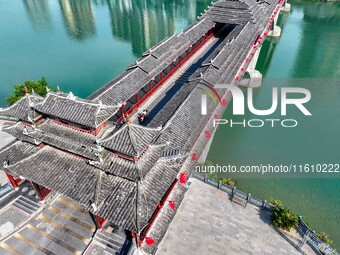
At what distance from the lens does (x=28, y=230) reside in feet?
77.6

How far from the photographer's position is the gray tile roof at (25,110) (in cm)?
2256

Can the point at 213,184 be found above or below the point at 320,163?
above

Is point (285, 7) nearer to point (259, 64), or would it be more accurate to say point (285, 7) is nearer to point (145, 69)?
point (259, 64)

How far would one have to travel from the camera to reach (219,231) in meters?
26.9

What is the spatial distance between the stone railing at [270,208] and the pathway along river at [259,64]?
21.6 feet

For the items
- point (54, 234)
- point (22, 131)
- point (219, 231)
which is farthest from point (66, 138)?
point (219, 231)

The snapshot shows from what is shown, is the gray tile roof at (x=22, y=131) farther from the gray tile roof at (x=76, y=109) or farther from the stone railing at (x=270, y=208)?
the stone railing at (x=270, y=208)

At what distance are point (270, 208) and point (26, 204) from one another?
1007 inches

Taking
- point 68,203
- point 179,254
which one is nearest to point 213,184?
point 179,254

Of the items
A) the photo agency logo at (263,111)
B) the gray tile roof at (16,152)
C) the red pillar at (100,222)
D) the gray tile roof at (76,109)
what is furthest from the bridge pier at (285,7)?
the red pillar at (100,222)

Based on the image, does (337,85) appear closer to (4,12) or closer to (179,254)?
(179,254)

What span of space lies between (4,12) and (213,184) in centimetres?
11916

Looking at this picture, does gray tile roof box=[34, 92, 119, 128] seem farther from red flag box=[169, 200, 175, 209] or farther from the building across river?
red flag box=[169, 200, 175, 209]

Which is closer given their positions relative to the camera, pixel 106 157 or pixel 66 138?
pixel 106 157
